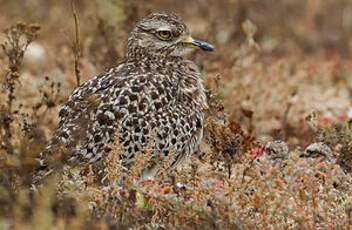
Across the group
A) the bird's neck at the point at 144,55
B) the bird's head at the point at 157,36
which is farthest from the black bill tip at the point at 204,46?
the bird's neck at the point at 144,55

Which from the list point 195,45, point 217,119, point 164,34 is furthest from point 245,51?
point 217,119

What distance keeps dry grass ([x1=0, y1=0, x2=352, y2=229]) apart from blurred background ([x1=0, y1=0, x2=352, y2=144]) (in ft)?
0.07

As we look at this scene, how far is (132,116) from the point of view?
486 centimetres

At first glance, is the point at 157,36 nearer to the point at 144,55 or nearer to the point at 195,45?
the point at 144,55

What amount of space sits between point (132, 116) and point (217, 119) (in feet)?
3.18

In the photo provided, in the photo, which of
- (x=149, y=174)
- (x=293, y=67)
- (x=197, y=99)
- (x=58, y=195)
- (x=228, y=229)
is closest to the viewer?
(x=228, y=229)

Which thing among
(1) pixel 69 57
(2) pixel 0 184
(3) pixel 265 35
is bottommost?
(2) pixel 0 184

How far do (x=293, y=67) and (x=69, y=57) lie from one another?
2.91m

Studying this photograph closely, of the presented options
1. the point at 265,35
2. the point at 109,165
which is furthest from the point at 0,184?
the point at 265,35

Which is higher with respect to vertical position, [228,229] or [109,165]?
[109,165]

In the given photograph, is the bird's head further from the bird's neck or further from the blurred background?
the blurred background

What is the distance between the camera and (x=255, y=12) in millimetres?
11281

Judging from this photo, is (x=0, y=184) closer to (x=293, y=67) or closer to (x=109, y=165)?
(x=109, y=165)

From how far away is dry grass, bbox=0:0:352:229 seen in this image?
3898 millimetres
